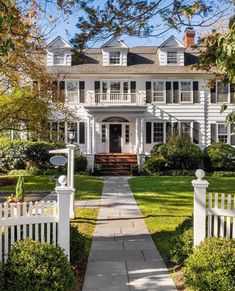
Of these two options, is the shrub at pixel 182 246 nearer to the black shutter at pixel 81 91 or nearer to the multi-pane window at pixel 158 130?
the multi-pane window at pixel 158 130

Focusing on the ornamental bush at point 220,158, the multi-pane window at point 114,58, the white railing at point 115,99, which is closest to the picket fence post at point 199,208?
the ornamental bush at point 220,158

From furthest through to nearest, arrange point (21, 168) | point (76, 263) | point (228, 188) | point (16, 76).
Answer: point (21, 168)
point (228, 188)
point (16, 76)
point (76, 263)

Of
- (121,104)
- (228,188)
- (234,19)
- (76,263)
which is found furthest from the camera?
(121,104)

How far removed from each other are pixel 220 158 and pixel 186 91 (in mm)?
5574

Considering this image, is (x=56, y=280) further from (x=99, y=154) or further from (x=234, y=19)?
(x=99, y=154)

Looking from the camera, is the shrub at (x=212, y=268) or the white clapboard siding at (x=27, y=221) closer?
the shrub at (x=212, y=268)

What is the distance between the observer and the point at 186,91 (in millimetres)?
25547

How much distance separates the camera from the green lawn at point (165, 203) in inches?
322

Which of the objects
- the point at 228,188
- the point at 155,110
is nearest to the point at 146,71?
the point at 155,110

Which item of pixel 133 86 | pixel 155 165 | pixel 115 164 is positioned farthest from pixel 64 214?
pixel 133 86

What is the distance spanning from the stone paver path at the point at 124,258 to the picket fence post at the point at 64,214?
2.14 ft

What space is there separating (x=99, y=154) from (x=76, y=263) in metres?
19.1

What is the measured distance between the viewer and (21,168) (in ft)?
76.1

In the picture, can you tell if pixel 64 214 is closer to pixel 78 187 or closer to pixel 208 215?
pixel 208 215
